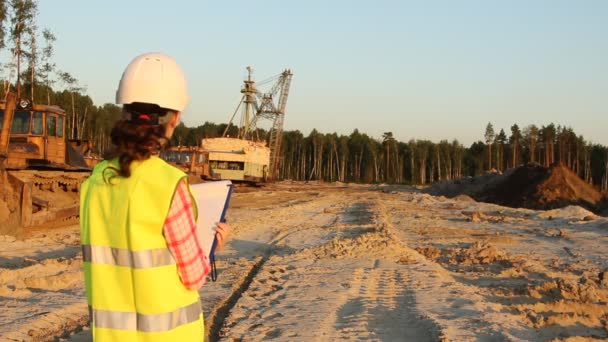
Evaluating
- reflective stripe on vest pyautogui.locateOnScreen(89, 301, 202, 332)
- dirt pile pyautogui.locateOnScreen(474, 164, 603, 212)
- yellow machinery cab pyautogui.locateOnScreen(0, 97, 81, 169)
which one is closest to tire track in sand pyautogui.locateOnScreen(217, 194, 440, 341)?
reflective stripe on vest pyautogui.locateOnScreen(89, 301, 202, 332)

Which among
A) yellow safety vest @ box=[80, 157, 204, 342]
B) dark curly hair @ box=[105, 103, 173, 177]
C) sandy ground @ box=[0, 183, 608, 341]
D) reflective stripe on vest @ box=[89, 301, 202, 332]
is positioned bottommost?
sandy ground @ box=[0, 183, 608, 341]

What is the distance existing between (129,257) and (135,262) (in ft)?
0.11

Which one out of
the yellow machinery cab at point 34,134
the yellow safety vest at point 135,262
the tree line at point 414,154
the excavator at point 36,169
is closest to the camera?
the yellow safety vest at point 135,262

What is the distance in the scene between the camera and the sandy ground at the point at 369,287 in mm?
6199

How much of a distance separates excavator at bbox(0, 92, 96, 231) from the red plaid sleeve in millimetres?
12656

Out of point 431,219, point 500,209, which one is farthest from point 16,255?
point 500,209

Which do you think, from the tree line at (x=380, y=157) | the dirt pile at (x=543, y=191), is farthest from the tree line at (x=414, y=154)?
the dirt pile at (x=543, y=191)

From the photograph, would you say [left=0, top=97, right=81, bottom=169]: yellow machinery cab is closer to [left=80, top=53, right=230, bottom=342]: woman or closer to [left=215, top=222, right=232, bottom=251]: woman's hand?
[left=215, top=222, right=232, bottom=251]: woman's hand

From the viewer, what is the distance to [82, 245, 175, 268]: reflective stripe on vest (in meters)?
2.10

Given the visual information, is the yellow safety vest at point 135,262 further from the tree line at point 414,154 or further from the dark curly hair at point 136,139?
the tree line at point 414,154

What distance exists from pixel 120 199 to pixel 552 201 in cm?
3102

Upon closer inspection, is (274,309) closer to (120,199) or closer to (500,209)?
(120,199)

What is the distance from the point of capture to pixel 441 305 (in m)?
7.20

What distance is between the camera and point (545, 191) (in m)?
31.9
